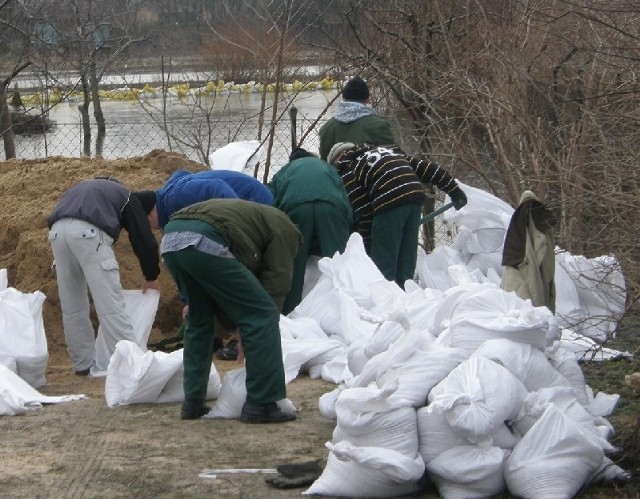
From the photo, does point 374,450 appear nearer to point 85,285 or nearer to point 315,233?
point 85,285

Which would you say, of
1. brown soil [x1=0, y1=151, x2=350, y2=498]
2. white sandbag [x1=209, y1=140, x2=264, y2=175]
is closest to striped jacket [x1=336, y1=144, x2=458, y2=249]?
white sandbag [x1=209, y1=140, x2=264, y2=175]

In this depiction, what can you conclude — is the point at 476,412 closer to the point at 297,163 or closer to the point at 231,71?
the point at 297,163

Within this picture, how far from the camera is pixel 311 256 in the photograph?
24.8 feet

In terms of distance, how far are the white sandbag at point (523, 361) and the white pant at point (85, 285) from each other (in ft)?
9.31

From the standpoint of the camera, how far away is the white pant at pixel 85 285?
6.51 m

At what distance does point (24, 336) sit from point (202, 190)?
136cm

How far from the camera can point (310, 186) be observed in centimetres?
721

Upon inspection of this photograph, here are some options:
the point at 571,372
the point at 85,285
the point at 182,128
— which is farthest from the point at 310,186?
the point at 182,128

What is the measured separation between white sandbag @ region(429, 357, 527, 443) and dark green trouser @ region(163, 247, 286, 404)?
3.89ft

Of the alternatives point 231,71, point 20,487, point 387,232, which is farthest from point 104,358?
point 231,71

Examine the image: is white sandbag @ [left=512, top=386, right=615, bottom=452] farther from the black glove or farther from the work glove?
the black glove

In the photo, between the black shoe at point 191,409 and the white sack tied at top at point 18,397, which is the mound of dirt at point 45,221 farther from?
the black shoe at point 191,409

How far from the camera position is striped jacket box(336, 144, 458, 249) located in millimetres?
7508

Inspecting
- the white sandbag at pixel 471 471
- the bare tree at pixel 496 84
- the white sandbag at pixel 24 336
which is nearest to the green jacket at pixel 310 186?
the bare tree at pixel 496 84
